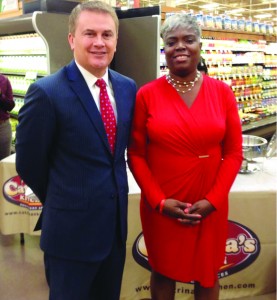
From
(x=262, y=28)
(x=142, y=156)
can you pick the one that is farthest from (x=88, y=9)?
(x=262, y=28)

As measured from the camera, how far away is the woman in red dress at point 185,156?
1.64 m

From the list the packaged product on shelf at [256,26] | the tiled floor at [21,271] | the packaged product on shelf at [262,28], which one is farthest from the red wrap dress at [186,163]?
the packaged product on shelf at [262,28]

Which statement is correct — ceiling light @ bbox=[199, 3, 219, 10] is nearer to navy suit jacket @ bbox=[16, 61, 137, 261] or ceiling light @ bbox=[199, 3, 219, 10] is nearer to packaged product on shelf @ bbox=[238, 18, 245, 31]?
packaged product on shelf @ bbox=[238, 18, 245, 31]

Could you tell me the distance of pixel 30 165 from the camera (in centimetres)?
147

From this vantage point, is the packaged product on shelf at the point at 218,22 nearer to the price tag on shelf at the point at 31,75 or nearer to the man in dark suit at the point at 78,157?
the price tag on shelf at the point at 31,75

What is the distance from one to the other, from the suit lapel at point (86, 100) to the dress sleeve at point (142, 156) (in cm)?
31

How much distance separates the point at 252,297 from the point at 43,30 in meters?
2.89

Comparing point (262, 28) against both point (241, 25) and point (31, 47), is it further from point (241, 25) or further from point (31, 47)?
point (31, 47)

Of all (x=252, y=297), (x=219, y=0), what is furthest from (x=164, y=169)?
(x=219, y=0)

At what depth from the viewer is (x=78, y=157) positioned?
→ 1.40 metres

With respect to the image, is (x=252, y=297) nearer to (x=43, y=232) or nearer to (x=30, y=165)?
(x=43, y=232)

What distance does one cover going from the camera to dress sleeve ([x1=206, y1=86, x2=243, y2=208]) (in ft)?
5.54

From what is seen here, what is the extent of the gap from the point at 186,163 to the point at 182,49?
52 cm

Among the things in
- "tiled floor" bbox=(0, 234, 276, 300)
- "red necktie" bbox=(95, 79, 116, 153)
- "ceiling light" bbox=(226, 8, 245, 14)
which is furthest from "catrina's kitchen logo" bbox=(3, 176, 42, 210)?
"ceiling light" bbox=(226, 8, 245, 14)
